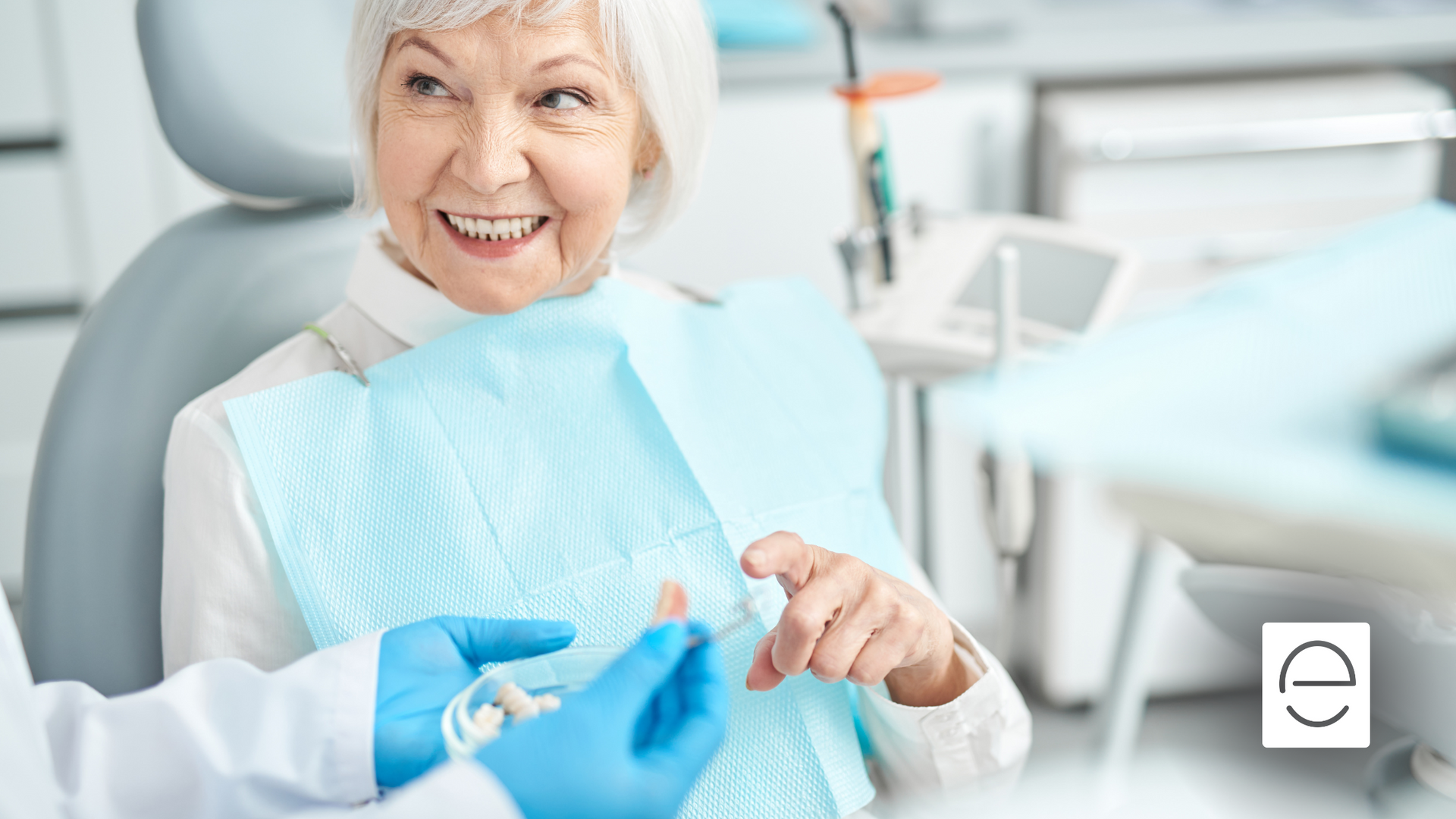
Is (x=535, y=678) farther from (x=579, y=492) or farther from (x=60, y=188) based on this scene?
(x=60, y=188)

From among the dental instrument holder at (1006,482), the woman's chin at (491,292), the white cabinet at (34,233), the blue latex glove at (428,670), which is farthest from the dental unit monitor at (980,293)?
the white cabinet at (34,233)

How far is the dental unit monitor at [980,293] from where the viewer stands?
116cm

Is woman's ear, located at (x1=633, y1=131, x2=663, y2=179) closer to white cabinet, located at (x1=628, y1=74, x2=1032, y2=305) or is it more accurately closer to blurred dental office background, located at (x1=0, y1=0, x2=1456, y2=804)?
blurred dental office background, located at (x1=0, y1=0, x2=1456, y2=804)

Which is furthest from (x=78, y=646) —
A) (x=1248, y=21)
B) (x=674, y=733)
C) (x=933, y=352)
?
(x=1248, y=21)

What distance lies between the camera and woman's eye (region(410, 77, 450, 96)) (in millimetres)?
791

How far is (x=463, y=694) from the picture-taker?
0.66m

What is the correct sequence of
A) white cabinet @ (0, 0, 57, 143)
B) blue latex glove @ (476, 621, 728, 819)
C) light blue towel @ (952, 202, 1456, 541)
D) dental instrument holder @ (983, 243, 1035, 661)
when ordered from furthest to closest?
white cabinet @ (0, 0, 57, 143), dental instrument holder @ (983, 243, 1035, 661), blue latex glove @ (476, 621, 728, 819), light blue towel @ (952, 202, 1456, 541)

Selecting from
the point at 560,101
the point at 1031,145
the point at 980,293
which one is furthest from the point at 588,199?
the point at 1031,145

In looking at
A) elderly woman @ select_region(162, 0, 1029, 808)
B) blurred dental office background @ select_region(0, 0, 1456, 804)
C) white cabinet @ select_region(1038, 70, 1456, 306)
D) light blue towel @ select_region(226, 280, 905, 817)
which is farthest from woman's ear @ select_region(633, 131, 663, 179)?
white cabinet @ select_region(1038, 70, 1456, 306)

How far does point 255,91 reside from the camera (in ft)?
3.06

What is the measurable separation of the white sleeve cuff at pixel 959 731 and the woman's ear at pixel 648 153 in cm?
45

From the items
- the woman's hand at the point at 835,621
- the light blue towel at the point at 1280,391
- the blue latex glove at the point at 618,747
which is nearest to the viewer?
the light blue towel at the point at 1280,391

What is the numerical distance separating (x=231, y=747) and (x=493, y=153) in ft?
1.39

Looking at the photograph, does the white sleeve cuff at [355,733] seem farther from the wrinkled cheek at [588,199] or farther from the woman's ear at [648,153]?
the woman's ear at [648,153]
